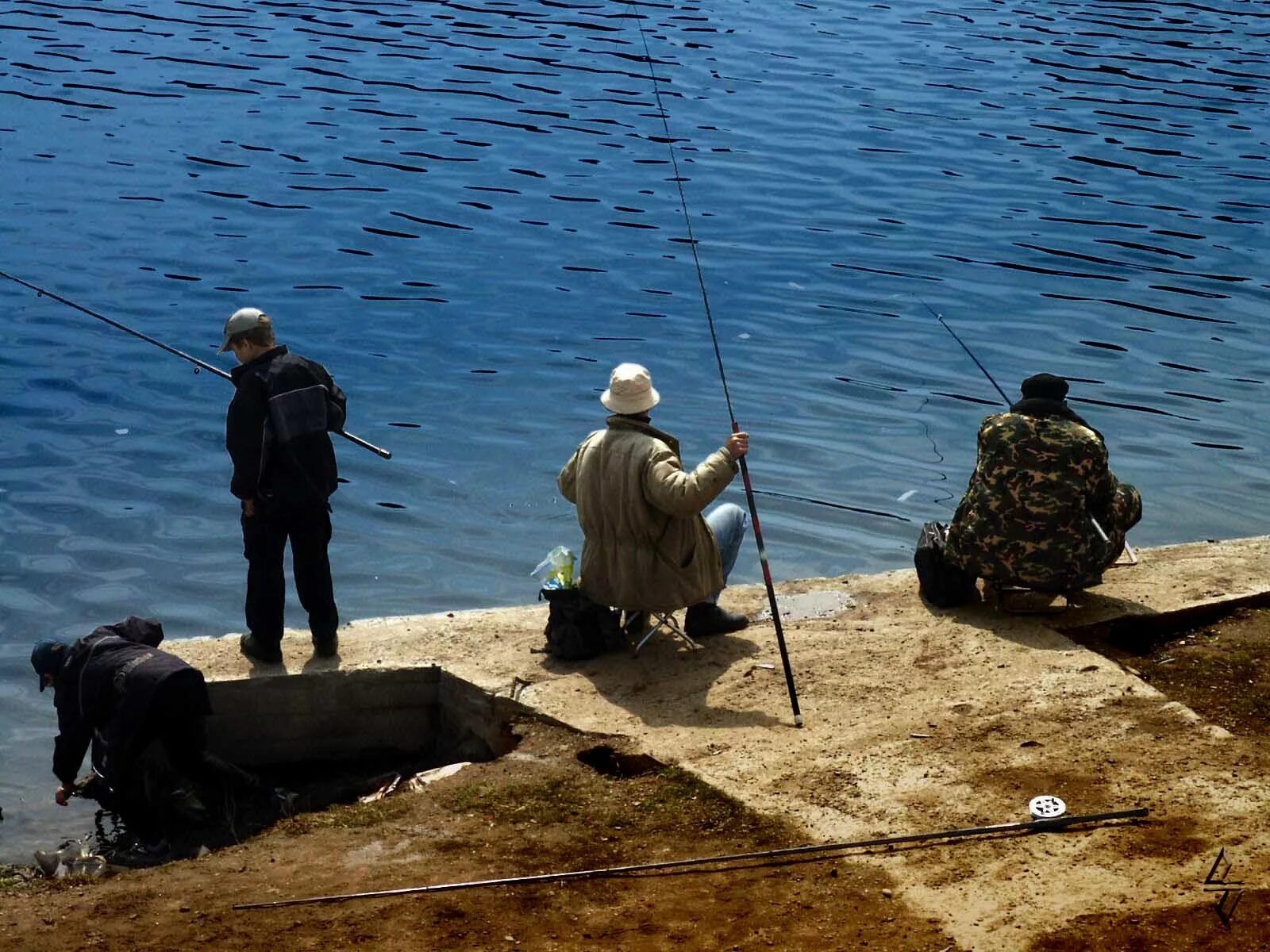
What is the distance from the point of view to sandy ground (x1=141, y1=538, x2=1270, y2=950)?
6.39m

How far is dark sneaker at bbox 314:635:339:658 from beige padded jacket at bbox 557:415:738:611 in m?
1.33

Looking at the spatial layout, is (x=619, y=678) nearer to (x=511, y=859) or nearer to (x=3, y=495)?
(x=511, y=859)

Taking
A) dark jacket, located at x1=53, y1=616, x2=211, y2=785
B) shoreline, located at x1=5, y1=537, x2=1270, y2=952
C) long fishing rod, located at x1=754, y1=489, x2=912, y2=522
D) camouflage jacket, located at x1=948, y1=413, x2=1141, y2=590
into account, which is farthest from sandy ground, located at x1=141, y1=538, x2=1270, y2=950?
long fishing rod, located at x1=754, y1=489, x2=912, y2=522

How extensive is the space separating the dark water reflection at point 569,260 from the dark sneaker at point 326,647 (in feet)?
4.74

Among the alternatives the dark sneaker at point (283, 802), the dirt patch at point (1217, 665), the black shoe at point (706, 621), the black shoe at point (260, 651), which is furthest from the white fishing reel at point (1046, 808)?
the black shoe at point (260, 651)

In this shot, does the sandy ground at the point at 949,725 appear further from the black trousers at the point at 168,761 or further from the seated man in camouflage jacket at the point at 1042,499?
the black trousers at the point at 168,761

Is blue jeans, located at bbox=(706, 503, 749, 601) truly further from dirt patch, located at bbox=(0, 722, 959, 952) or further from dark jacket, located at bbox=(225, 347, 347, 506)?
dark jacket, located at bbox=(225, 347, 347, 506)

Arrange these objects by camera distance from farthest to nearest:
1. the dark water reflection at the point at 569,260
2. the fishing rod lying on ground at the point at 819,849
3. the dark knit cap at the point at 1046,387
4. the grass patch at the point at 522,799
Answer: the dark water reflection at the point at 569,260
the dark knit cap at the point at 1046,387
the grass patch at the point at 522,799
the fishing rod lying on ground at the point at 819,849

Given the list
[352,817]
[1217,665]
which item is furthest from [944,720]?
[352,817]

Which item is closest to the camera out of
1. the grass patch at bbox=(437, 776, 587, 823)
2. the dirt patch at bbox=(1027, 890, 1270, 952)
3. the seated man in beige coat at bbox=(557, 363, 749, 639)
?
the dirt patch at bbox=(1027, 890, 1270, 952)

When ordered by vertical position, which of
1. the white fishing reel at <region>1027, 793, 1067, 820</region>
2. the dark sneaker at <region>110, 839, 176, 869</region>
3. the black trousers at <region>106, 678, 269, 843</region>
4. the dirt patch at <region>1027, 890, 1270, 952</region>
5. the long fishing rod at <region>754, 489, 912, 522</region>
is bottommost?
the dark sneaker at <region>110, 839, 176, 869</region>

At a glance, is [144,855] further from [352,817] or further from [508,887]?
[508,887]

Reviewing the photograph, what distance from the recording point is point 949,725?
25.5ft

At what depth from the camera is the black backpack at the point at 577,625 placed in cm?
875
